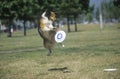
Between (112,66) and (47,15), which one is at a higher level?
(47,15)

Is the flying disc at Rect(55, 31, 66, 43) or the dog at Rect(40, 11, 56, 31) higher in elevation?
the dog at Rect(40, 11, 56, 31)

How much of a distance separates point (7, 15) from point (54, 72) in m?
60.5

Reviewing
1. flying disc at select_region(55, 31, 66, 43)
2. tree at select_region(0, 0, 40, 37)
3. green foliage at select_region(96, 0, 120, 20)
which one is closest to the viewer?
flying disc at select_region(55, 31, 66, 43)

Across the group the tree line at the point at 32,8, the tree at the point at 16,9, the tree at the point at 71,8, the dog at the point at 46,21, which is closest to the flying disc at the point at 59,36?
the dog at the point at 46,21

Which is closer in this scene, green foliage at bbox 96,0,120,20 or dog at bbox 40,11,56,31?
dog at bbox 40,11,56,31

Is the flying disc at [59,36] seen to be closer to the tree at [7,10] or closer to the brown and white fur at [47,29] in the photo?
the brown and white fur at [47,29]

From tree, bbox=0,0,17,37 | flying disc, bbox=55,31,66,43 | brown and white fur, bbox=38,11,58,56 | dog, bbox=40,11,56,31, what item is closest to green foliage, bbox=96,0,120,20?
tree, bbox=0,0,17,37

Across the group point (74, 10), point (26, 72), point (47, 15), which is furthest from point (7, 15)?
point (26, 72)

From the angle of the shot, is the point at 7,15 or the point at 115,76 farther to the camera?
the point at 7,15

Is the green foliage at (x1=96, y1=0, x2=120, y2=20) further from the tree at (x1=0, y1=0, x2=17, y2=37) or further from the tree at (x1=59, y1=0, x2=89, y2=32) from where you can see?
the tree at (x1=0, y1=0, x2=17, y2=37)

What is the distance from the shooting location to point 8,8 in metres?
72.9

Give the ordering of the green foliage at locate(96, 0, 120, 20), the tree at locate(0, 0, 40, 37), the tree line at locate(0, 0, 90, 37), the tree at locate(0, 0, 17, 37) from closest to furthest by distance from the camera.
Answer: the tree at locate(0, 0, 17, 37) → the tree at locate(0, 0, 40, 37) → the tree line at locate(0, 0, 90, 37) → the green foliage at locate(96, 0, 120, 20)

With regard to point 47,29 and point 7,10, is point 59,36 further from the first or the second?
point 7,10

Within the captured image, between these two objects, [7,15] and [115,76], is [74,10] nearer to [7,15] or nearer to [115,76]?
[7,15]
